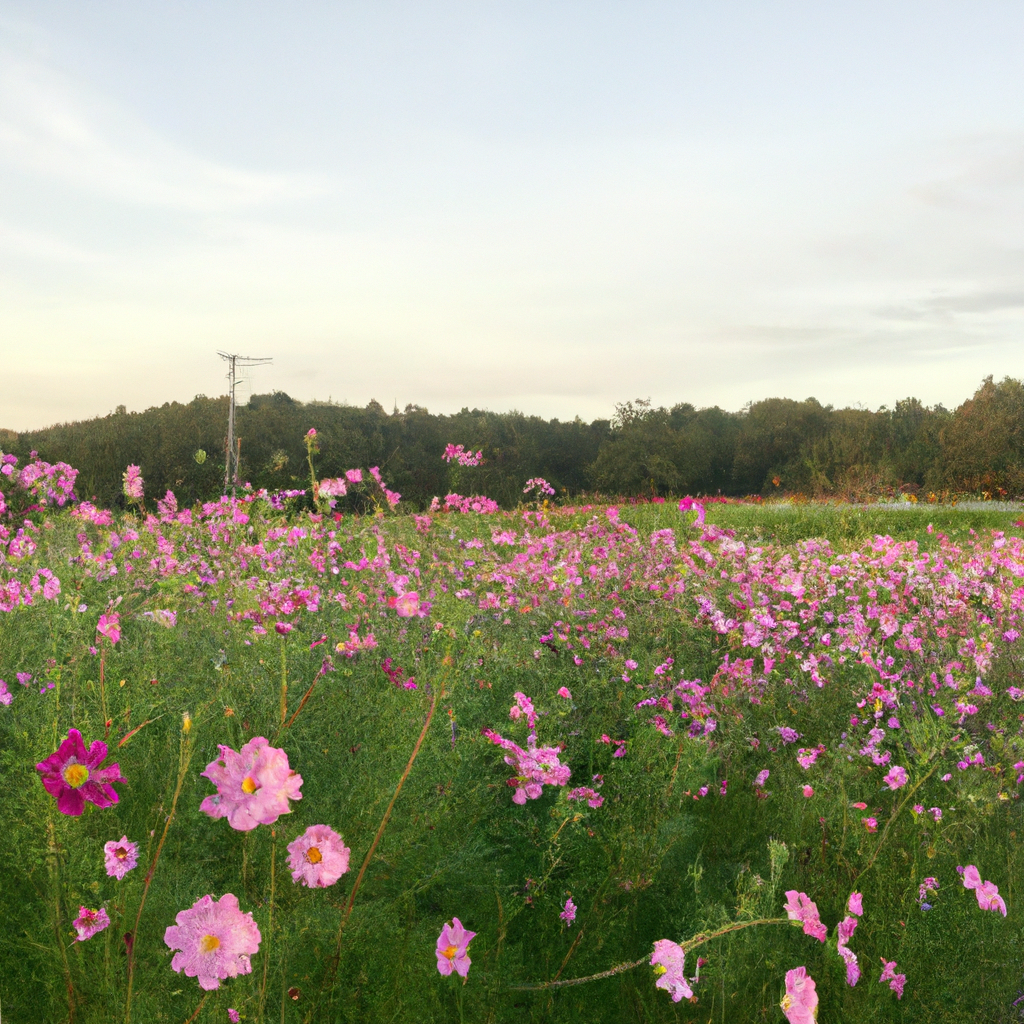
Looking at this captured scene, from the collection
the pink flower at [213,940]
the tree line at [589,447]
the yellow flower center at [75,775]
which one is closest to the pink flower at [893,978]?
the pink flower at [213,940]

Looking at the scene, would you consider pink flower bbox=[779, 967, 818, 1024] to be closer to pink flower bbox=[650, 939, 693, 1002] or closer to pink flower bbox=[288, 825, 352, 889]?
pink flower bbox=[650, 939, 693, 1002]

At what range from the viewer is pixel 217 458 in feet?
90.3

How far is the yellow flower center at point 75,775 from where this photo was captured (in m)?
1.14

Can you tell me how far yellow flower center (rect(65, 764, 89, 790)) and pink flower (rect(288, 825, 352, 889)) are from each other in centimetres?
31

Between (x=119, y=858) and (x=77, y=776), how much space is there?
0.39 metres

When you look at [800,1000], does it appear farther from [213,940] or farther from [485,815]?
[485,815]

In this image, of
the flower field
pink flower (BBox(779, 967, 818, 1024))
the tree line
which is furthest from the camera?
the tree line

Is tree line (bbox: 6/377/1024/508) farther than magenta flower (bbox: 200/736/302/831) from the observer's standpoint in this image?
Yes

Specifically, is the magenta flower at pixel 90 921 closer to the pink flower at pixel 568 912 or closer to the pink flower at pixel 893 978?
the pink flower at pixel 568 912

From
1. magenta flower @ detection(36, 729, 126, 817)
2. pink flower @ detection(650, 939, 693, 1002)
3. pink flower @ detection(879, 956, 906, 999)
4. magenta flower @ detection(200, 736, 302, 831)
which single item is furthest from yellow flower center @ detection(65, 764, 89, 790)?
pink flower @ detection(879, 956, 906, 999)

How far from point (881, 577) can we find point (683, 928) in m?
4.22

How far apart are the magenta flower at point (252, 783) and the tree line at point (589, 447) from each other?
2044cm

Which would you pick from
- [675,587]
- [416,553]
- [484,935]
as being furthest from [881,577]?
[484,935]

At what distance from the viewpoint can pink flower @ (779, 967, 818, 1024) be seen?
132 cm
